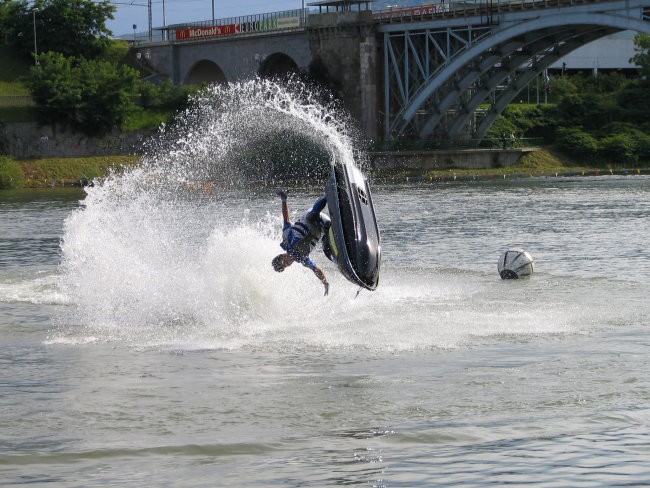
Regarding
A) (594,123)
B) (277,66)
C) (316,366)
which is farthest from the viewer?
(277,66)

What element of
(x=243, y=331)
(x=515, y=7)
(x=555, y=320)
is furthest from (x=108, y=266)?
(x=515, y=7)

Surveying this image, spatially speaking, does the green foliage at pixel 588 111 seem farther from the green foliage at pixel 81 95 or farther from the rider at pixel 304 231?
the rider at pixel 304 231

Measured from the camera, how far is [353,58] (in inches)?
3467

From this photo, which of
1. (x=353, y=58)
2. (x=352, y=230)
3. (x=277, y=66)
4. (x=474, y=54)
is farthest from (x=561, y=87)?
(x=352, y=230)

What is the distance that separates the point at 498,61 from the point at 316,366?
63.3 metres

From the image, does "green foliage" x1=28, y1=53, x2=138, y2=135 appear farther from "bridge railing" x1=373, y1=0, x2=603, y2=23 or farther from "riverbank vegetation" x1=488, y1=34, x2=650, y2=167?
"riverbank vegetation" x1=488, y1=34, x2=650, y2=167

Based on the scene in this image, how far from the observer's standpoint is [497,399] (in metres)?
14.4

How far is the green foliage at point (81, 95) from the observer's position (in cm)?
8469

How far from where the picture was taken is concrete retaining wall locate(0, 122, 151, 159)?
3282 inches

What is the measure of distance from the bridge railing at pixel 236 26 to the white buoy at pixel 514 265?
223ft

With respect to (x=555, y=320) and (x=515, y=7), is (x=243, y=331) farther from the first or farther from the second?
(x=515, y=7)

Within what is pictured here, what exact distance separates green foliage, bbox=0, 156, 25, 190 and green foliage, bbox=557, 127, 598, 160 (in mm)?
37821

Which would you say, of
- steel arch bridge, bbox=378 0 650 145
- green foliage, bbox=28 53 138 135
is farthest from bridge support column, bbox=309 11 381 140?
green foliage, bbox=28 53 138 135

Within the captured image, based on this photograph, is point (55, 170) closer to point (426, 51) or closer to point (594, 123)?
point (426, 51)
